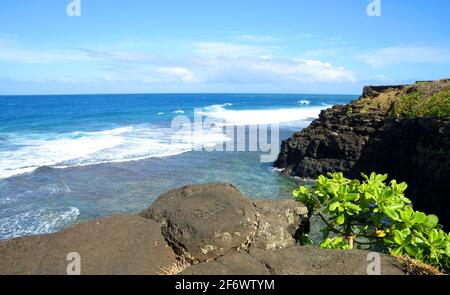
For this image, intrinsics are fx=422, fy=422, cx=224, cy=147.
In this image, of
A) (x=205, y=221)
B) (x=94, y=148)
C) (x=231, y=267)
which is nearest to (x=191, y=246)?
(x=205, y=221)

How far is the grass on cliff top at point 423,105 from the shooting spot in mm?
17547

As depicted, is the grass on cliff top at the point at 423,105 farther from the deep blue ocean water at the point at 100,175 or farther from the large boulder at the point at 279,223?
the large boulder at the point at 279,223

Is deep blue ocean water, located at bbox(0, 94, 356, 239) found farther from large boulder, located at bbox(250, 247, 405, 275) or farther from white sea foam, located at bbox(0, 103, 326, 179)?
large boulder, located at bbox(250, 247, 405, 275)

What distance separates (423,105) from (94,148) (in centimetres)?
2377

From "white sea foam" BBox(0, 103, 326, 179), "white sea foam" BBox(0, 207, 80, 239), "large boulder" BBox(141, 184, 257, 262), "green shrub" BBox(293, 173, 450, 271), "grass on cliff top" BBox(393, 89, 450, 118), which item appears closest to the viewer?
"green shrub" BBox(293, 173, 450, 271)

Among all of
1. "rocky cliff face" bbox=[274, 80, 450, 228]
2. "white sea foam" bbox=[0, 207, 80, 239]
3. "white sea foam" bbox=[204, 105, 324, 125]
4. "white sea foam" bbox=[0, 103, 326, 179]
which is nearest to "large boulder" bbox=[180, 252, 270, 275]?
"white sea foam" bbox=[0, 207, 80, 239]

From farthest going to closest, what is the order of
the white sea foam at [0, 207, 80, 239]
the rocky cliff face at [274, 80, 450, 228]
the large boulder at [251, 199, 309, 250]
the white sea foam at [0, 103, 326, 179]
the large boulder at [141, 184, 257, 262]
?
the white sea foam at [0, 103, 326, 179] < the rocky cliff face at [274, 80, 450, 228] < the white sea foam at [0, 207, 80, 239] < the large boulder at [251, 199, 309, 250] < the large boulder at [141, 184, 257, 262]

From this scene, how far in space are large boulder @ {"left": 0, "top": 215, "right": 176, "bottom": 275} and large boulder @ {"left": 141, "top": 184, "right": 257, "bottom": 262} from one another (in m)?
0.20

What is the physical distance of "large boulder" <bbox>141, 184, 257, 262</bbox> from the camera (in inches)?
197

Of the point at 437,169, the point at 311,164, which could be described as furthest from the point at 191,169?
the point at 437,169

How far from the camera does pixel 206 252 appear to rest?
4969 millimetres

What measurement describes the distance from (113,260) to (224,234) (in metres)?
1.33

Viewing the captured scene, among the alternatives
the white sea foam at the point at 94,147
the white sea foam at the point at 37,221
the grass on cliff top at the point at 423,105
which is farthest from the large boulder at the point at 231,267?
the white sea foam at the point at 94,147
